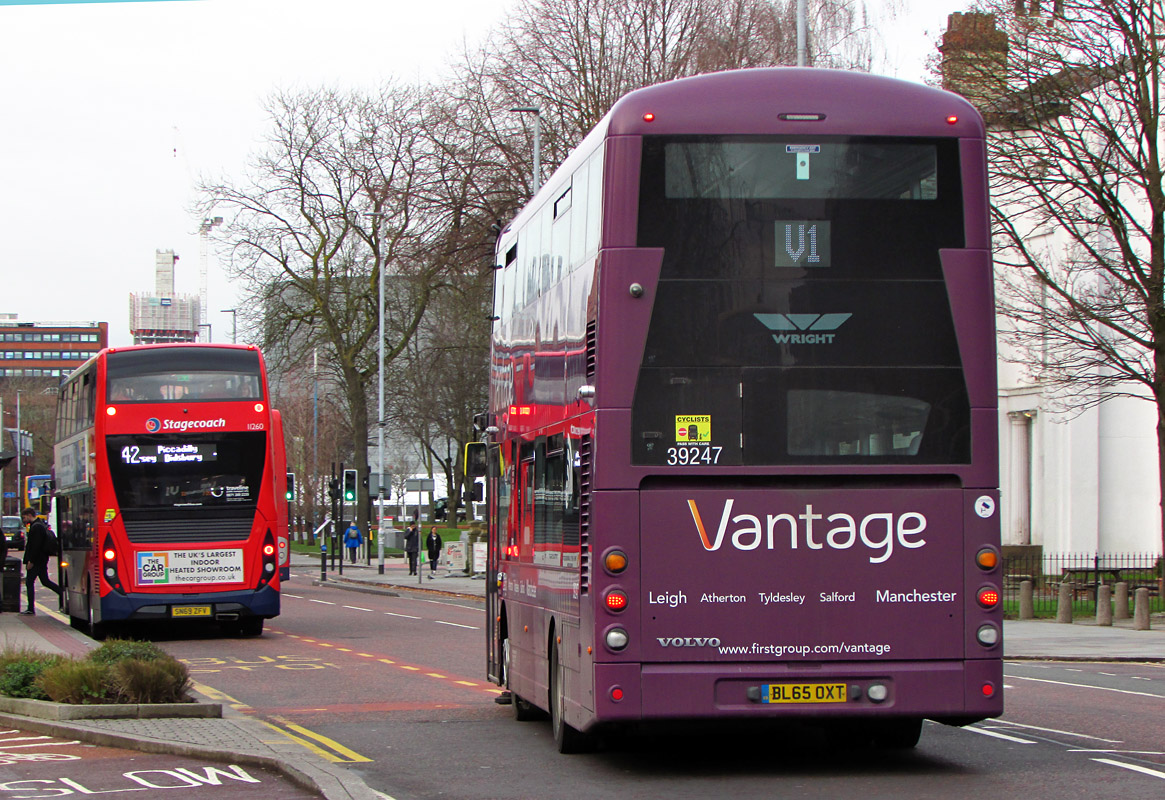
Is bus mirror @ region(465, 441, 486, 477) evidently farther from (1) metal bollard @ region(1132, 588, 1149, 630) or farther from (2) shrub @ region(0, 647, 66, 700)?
(1) metal bollard @ region(1132, 588, 1149, 630)

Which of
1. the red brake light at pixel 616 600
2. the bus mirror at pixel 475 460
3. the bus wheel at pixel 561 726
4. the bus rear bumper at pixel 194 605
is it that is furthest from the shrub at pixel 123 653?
the bus rear bumper at pixel 194 605

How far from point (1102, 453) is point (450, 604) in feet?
63.4

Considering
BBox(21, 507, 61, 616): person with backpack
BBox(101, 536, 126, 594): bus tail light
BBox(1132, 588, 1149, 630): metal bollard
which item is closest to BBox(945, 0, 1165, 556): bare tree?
BBox(1132, 588, 1149, 630): metal bollard

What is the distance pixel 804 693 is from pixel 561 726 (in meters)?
A: 2.13

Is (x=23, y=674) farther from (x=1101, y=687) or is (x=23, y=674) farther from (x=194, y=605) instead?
(x=1101, y=687)

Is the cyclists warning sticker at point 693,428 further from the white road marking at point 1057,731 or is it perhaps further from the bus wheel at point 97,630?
the bus wheel at point 97,630

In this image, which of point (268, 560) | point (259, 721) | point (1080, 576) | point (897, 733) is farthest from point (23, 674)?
point (1080, 576)

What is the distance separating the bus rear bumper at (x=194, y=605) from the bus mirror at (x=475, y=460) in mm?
8591

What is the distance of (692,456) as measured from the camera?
9781 mm

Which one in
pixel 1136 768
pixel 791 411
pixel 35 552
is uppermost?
pixel 791 411

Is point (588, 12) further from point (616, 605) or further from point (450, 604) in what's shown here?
point (616, 605)

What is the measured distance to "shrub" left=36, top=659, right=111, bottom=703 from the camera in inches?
501

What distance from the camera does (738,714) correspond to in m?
9.70

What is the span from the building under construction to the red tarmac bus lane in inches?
6220
